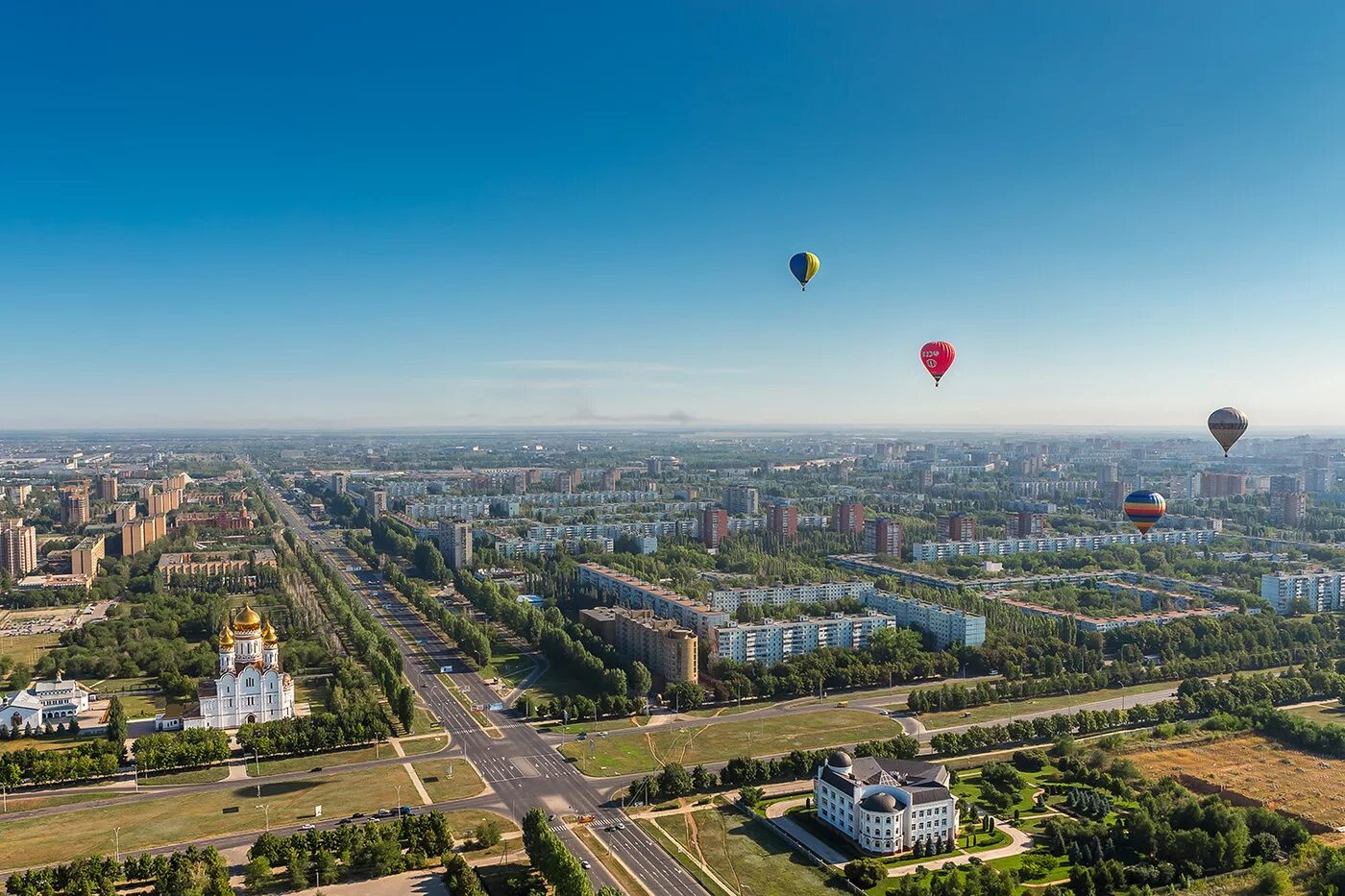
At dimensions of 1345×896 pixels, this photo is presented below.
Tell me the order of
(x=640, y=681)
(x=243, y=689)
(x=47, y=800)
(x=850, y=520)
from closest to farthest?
(x=47, y=800)
(x=243, y=689)
(x=640, y=681)
(x=850, y=520)

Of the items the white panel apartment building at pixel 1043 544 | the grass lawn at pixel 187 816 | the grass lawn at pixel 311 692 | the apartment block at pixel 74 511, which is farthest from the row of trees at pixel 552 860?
the apartment block at pixel 74 511

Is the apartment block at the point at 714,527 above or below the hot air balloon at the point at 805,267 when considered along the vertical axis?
below

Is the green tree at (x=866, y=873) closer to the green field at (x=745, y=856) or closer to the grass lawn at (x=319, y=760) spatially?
the green field at (x=745, y=856)


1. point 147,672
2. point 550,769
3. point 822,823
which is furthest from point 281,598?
point 822,823

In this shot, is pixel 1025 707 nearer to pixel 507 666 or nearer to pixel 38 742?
pixel 507 666

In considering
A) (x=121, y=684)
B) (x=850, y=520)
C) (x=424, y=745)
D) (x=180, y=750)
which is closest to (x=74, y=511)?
(x=121, y=684)

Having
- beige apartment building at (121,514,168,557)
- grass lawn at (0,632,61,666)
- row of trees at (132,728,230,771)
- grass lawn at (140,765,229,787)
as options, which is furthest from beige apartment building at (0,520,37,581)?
grass lawn at (140,765,229,787)
